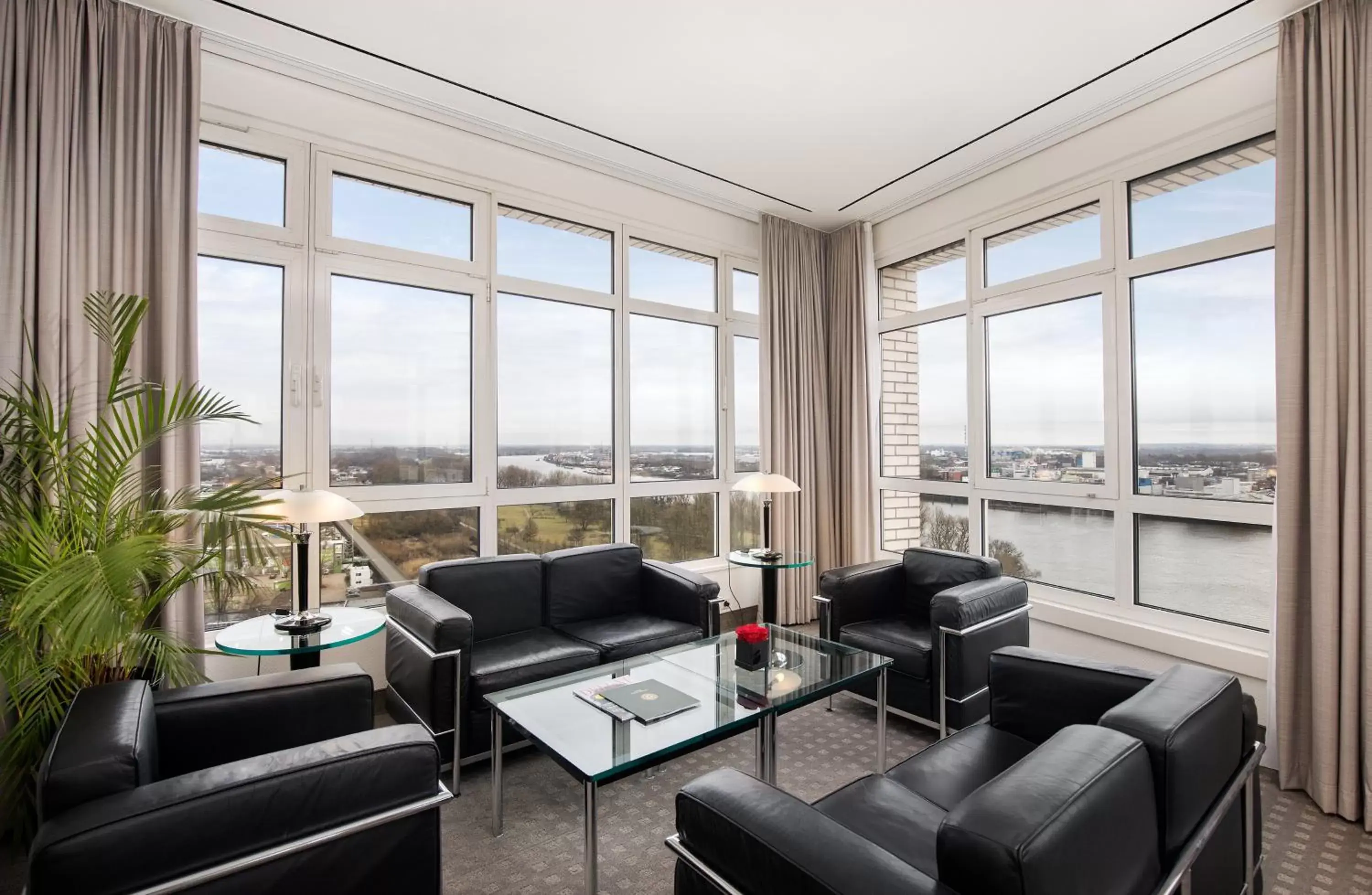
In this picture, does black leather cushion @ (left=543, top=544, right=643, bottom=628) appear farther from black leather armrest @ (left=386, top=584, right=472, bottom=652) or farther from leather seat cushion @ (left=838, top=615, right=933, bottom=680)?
leather seat cushion @ (left=838, top=615, right=933, bottom=680)

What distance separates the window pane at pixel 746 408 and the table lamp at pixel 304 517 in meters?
2.98

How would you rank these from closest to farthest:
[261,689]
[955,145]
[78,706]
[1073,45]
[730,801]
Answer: [730,801], [78,706], [261,689], [1073,45], [955,145]

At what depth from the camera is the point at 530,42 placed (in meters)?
2.97

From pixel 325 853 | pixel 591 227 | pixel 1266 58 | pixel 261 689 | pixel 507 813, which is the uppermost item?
pixel 1266 58

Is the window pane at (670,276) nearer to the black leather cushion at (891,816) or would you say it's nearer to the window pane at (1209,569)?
the window pane at (1209,569)

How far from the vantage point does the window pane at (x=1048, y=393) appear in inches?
150

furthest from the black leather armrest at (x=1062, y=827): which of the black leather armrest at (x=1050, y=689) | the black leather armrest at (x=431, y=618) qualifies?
the black leather armrest at (x=431, y=618)

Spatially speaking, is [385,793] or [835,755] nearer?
[385,793]

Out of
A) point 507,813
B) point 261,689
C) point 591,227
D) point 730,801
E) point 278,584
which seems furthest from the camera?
point 591,227

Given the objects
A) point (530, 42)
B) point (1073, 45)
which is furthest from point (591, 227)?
point (1073, 45)

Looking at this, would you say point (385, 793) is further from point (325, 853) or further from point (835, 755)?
point (835, 755)

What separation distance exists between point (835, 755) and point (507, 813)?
57.8 inches

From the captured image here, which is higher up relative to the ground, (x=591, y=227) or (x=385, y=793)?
(x=591, y=227)

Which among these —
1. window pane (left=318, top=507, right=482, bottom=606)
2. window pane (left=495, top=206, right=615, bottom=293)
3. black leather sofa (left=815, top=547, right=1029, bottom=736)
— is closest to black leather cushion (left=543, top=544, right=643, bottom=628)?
window pane (left=318, top=507, right=482, bottom=606)
